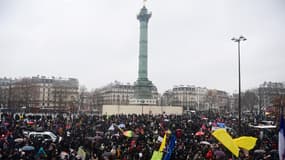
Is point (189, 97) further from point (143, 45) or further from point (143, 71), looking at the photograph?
point (143, 45)

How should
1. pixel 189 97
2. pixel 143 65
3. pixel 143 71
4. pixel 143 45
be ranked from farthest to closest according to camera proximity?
pixel 189 97, pixel 143 71, pixel 143 65, pixel 143 45

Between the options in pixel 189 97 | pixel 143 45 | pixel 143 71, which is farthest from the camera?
pixel 189 97

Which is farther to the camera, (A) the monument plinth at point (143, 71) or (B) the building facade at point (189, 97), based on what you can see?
(B) the building facade at point (189, 97)

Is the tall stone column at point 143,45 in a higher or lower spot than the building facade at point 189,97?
higher

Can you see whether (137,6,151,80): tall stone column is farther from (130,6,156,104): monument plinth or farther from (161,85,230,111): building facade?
(161,85,230,111): building facade

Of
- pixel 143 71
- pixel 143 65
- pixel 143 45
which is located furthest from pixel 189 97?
pixel 143 45

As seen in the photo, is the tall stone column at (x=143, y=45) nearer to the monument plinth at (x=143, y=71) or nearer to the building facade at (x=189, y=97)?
the monument plinth at (x=143, y=71)

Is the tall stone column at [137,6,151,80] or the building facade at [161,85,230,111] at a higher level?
the tall stone column at [137,6,151,80]

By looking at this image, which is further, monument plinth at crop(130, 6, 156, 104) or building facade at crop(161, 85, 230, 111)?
building facade at crop(161, 85, 230, 111)

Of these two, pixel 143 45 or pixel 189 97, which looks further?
pixel 189 97

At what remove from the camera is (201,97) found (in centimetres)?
14388

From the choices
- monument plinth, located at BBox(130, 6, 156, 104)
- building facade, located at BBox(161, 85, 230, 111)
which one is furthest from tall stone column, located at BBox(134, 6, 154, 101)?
building facade, located at BBox(161, 85, 230, 111)

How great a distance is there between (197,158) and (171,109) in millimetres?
43124

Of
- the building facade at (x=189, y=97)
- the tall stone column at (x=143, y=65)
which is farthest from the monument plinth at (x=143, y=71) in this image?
the building facade at (x=189, y=97)
